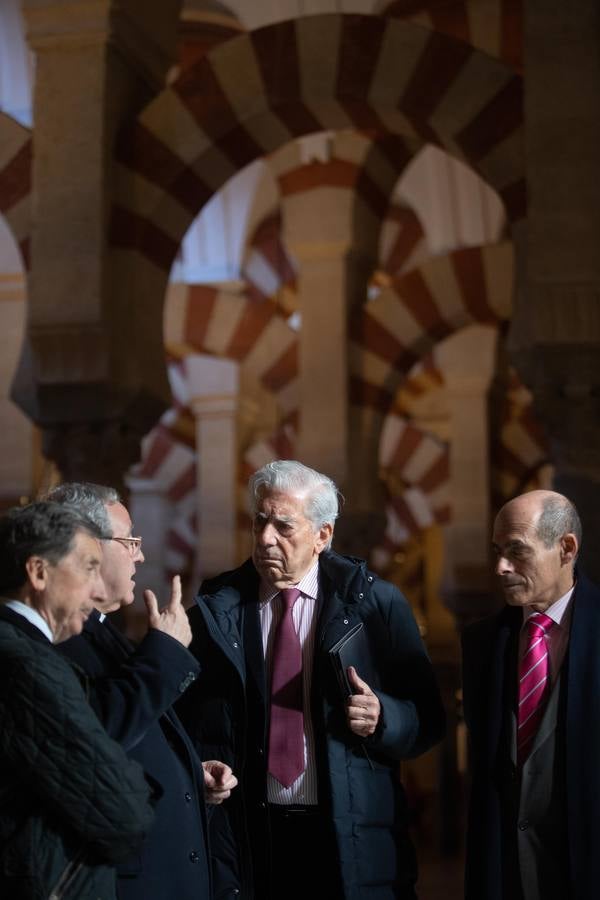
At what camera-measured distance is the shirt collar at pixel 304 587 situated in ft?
9.77

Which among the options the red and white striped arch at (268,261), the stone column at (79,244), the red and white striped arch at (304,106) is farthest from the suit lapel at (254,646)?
the red and white striped arch at (268,261)

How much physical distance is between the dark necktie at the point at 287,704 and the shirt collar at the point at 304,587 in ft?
0.06

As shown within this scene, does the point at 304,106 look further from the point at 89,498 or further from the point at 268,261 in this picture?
the point at 268,261

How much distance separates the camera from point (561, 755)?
107 inches

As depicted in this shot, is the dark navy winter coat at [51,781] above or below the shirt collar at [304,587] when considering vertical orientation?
below

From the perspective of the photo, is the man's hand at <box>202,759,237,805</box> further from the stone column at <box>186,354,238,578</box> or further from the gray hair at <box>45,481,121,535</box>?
the stone column at <box>186,354,238,578</box>

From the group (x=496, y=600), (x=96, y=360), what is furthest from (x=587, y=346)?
(x=496, y=600)

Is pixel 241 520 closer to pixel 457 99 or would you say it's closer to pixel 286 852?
pixel 457 99

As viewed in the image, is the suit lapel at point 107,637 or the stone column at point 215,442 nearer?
the suit lapel at point 107,637

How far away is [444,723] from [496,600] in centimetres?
771

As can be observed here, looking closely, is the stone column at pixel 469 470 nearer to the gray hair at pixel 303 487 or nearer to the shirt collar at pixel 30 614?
the gray hair at pixel 303 487

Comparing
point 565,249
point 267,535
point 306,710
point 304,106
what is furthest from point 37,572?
point 304,106

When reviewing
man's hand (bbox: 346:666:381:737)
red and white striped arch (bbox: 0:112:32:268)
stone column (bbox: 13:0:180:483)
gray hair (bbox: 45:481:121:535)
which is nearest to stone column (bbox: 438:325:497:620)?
stone column (bbox: 13:0:180:483)

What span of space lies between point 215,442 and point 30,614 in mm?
9263
